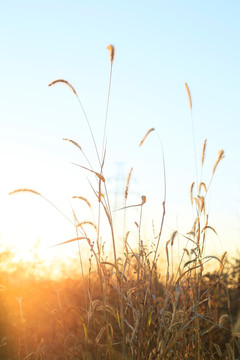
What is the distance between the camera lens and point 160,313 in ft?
8.11

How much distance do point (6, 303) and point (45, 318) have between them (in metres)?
0.38

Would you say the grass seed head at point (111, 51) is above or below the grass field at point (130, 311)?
above

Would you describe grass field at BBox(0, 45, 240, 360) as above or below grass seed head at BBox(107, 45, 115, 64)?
below

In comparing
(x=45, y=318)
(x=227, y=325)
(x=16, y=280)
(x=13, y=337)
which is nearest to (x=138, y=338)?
(x=13, y=337)

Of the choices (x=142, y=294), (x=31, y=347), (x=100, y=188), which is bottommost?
(x=31, y=347)

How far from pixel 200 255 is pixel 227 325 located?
1.72 meters

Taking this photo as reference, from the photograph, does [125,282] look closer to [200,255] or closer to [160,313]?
[160,313]

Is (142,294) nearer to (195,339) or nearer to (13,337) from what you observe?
(195,339)

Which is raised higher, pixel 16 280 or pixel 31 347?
pixel 16 280

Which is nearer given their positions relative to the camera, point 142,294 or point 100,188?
point 100,188

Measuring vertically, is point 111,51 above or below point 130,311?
above

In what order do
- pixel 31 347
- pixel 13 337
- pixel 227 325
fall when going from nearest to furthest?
1. pixel 31 347
2. pixel 13 337
3. pixel 227 325

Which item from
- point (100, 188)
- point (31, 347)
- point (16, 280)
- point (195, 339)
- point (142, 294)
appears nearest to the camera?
point (100, 188)

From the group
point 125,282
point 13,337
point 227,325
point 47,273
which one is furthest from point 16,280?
point 125,282
